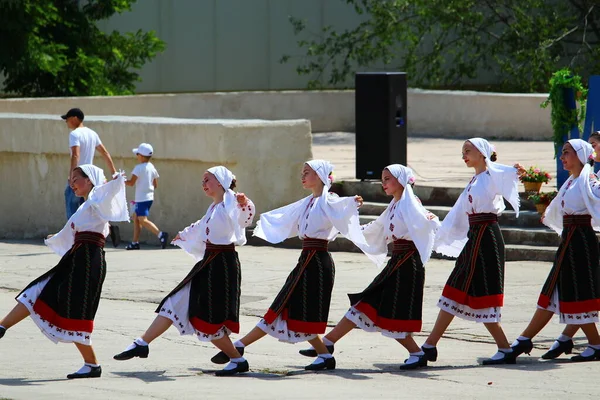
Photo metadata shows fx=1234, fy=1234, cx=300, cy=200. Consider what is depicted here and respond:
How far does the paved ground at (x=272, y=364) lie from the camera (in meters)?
7.72

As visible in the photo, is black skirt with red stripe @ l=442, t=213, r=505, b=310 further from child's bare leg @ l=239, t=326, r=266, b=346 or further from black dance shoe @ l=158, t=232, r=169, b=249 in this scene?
black dance shoe @ l=158, t=232, r=169, b=249

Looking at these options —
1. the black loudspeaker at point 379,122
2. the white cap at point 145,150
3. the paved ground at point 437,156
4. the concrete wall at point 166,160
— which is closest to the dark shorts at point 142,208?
the white cap at point 145,150

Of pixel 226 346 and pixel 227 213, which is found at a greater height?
pixel 227 213

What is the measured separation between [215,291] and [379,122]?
28.3ft

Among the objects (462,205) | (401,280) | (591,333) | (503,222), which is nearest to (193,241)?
(401,280)

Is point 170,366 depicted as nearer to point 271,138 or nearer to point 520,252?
point 520,252

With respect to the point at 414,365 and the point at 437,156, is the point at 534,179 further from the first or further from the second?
the point at 414,365

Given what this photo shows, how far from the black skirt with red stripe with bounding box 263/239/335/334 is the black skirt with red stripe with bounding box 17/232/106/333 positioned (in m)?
1.24

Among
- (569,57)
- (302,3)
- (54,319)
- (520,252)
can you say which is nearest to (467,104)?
(569,57)

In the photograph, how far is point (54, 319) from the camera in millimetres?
8305

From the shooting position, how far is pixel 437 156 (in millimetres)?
20859

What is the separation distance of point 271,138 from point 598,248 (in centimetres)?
721

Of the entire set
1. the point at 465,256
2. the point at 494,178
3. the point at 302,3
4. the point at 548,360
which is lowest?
the point at 548,360

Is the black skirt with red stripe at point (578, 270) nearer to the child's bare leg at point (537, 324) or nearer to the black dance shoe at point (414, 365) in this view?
the child's bare leg at point (537, 324)
